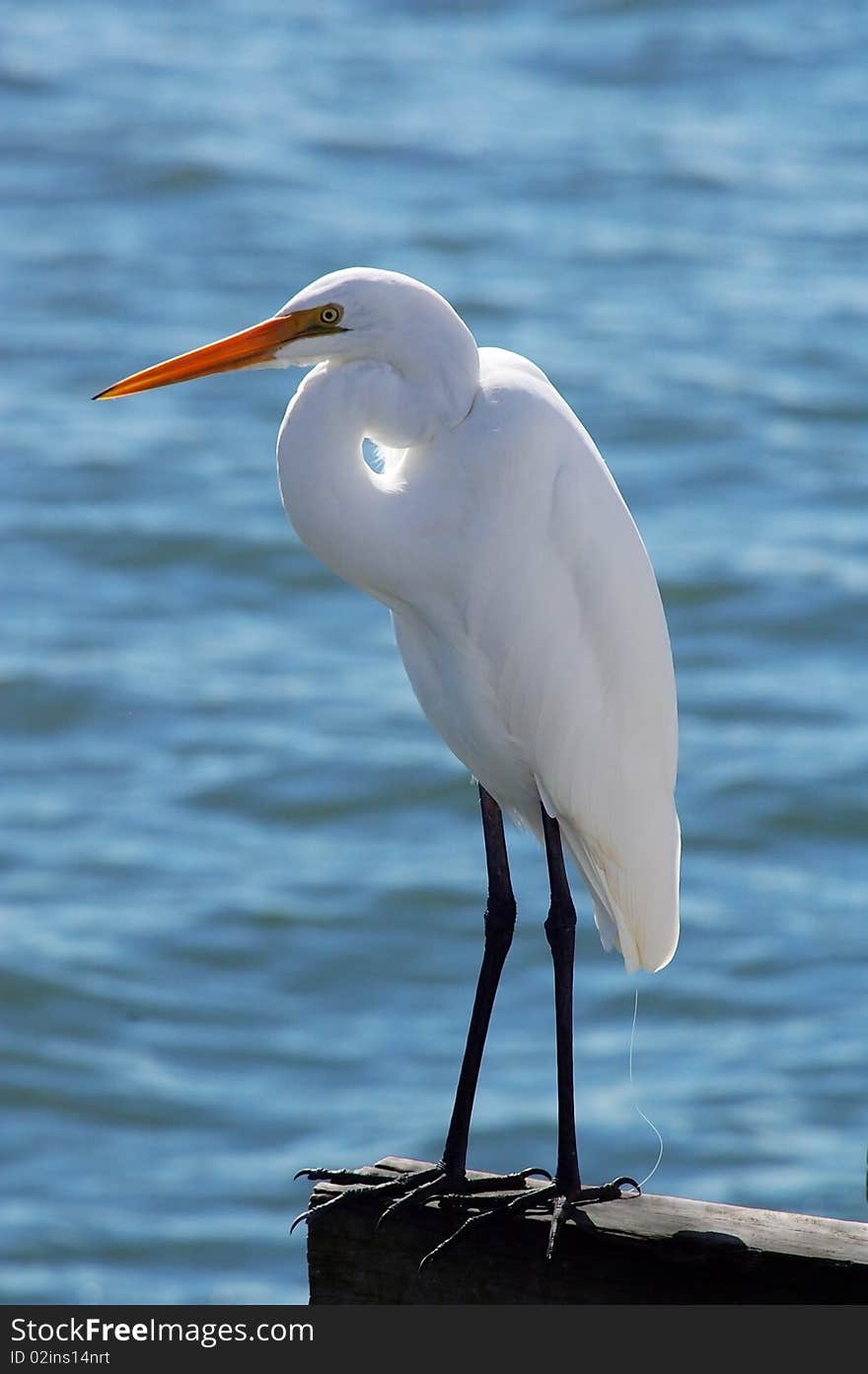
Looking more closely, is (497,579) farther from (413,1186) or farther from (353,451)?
(413,1186)

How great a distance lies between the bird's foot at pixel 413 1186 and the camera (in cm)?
251

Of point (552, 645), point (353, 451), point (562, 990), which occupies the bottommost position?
point (562, 990)

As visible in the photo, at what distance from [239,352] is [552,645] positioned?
1.88ft

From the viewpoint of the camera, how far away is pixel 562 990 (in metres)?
2.94

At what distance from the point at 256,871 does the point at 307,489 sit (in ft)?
17.8

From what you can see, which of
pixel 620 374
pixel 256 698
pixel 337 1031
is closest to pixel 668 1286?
pixel 337 1031

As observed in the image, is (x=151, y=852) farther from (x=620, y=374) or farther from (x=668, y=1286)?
(x=668, y=1286)

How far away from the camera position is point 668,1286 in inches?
89.0

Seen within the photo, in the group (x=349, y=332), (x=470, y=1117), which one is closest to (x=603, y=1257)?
(x=470, y=1117)

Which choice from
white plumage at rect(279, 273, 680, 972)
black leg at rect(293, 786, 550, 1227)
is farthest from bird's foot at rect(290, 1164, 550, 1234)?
white plumage at rect(279, 273, 680, 972)

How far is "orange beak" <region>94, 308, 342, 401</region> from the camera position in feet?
8.31

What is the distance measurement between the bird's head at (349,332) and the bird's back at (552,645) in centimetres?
13

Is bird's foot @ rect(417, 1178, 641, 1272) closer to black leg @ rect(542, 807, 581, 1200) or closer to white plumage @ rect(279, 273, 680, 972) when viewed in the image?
black leg @ rect(542, 807, 581, 1200)

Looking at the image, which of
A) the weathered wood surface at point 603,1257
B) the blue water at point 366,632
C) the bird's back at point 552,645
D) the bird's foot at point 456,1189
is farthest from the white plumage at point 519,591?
the blue water at point 366,632
